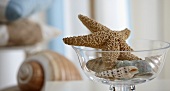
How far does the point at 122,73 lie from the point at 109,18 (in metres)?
0.92

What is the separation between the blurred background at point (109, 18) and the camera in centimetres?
123

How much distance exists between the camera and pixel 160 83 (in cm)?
81

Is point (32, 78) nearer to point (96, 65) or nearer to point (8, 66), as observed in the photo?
point (8, 66)

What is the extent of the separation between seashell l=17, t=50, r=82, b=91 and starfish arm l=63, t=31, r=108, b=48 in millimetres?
523

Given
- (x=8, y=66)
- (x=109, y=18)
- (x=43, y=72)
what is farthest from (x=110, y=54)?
(x=8, y=66)

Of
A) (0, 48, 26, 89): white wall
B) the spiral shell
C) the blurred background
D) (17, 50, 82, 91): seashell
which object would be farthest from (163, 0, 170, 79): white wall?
(0, 48, 26, 89): white wall

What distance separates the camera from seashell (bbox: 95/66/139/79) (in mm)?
480


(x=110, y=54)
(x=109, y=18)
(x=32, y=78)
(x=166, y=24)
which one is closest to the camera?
(x=110, y=54)

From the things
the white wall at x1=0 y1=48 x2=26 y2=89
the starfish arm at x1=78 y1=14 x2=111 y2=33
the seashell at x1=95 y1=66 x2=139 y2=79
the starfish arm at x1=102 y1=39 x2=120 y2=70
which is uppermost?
the starfish arm at x1=78 y1=14 x2=111 y2=33

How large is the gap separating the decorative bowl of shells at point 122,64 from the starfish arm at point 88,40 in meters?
0.01

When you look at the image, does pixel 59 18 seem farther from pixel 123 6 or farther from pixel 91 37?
pixel 91 37

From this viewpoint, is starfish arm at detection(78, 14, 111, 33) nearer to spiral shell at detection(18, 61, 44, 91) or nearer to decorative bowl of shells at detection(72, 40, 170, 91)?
decorative bowl of shells at detection(72, 40, 170, 91)

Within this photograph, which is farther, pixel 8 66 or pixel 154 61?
pixel 8 66

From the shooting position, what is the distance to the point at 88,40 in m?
0.49
